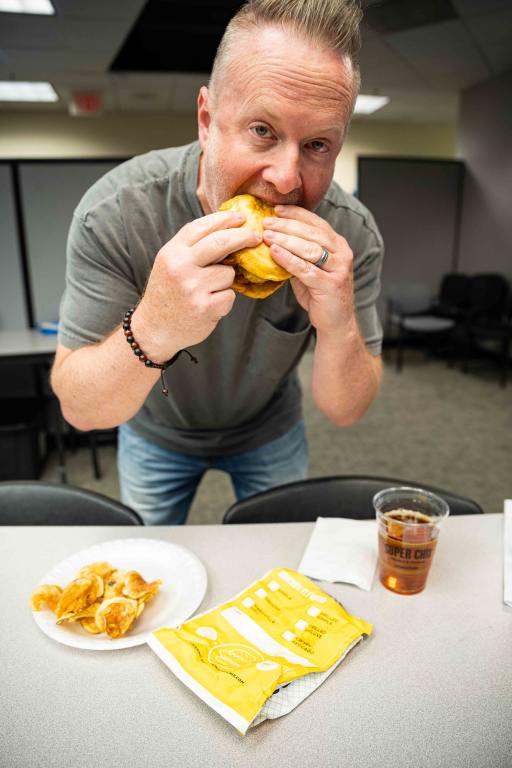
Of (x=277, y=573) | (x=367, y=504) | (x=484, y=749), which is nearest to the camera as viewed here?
(x=484, y=749)

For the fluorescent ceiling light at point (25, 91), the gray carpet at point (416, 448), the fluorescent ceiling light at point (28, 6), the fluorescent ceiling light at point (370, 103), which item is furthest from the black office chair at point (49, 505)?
the fluorescent ceiling light at point (370, 103)

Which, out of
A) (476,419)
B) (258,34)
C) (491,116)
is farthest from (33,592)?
(491,116)

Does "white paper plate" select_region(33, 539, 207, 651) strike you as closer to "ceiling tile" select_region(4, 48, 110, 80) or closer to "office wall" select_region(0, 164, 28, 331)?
"office wall" select_region(0, 164, 28, 331)

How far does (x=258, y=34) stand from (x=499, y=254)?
22.0 ft

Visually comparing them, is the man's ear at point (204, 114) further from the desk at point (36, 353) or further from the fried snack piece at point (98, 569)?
the desk at point (36, 353)

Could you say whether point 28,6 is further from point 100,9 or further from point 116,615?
point 116,615

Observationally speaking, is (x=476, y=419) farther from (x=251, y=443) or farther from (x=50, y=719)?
(x=50, y=719)

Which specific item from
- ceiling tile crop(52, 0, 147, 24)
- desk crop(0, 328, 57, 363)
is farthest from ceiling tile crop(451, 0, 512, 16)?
desk crop(0, 328, 57, 363)

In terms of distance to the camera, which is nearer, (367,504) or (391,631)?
(391,631)

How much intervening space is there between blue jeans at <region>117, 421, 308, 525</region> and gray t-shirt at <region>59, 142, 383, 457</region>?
1.6 inches

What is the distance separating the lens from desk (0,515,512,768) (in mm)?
650

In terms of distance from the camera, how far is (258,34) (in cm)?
88

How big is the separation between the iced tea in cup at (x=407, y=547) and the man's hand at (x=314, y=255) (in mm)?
384

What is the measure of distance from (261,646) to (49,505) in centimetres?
71
